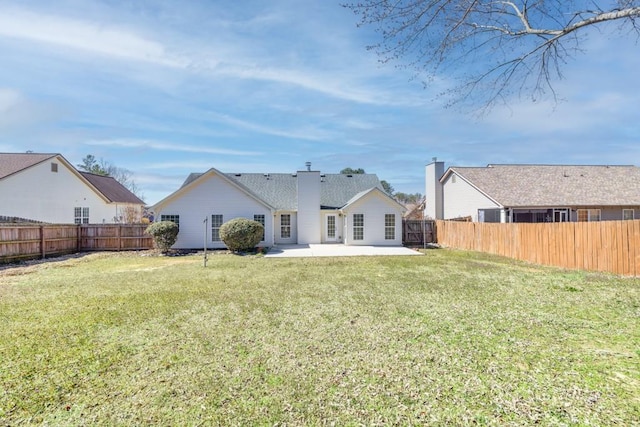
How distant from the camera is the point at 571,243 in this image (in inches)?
489

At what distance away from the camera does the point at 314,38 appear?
9.14 meters

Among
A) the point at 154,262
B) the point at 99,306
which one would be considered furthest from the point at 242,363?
the point at 154,262

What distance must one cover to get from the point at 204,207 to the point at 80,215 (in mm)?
13963

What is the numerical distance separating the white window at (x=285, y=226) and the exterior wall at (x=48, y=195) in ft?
53.3

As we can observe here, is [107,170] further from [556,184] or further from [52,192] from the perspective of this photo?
[556,184]

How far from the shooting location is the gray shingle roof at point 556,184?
21.6 meters

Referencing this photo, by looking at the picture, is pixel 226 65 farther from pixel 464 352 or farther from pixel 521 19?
pixel 464 352

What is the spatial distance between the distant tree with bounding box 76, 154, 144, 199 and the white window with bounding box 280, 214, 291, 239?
34.3m

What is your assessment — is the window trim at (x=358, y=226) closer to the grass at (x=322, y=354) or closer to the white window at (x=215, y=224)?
the white window at (x=215, y=224)

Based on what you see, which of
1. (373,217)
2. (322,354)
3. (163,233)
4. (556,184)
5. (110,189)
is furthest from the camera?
(110,189)

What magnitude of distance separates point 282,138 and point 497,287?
21298 mm

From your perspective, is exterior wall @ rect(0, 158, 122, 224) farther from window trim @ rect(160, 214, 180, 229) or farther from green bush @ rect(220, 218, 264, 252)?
green bush @ rect(220, 218, 264, 252)

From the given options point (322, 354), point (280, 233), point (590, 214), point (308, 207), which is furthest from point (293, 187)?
point (322, 354)

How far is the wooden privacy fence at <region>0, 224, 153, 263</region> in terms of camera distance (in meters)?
14.6
